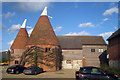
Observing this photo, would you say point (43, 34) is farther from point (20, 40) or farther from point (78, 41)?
point (78, 41)

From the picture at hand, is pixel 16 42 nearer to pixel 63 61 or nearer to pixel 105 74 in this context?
pixel 63 61

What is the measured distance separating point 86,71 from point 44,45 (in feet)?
51.3

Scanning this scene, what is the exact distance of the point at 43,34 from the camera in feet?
92.3

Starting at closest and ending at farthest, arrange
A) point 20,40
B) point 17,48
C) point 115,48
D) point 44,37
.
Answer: point 115,48 → point 44,37 → point 17,48 → point 20,40

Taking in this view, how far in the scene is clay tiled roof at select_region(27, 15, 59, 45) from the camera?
90.5ft

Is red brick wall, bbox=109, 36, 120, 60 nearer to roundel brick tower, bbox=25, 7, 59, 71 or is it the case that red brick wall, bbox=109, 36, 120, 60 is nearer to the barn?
the barn

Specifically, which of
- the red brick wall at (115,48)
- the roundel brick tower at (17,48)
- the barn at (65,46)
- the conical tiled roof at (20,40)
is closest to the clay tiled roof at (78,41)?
the barn at (65,46)

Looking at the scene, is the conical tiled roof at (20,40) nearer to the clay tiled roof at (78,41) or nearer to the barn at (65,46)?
the barn at (65,46)

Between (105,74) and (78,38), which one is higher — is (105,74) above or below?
below

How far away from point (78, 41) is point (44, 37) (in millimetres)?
12812

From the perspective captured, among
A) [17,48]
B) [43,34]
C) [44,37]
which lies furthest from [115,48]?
[17,48]

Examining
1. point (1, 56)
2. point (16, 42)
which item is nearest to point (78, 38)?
point (16, 42)

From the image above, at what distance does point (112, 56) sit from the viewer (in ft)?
87.8

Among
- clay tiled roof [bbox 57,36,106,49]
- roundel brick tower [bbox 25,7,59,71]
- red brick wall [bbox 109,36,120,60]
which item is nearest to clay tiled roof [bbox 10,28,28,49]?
roundel brick tower [bbox 25,7,59,71]
